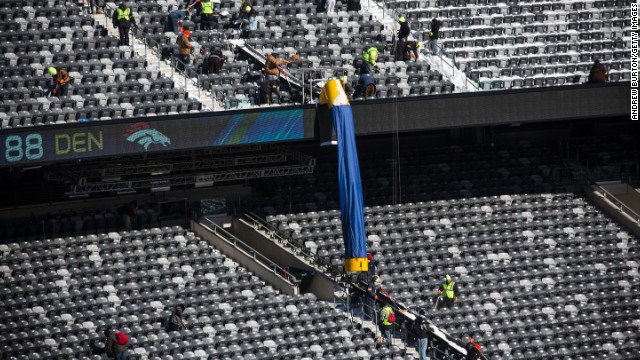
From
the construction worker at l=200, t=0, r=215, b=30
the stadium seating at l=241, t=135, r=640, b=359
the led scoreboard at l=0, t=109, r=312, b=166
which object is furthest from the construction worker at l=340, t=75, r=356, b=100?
the construction worker at l=200, t=0, r=215, b=30

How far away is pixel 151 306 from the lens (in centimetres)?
3678

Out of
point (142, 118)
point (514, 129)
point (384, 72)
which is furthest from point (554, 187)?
point (142, 118)

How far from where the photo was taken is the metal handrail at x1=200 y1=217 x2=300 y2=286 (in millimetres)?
38562

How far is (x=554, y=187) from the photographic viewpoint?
1668 inches

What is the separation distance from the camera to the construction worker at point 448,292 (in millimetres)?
38250

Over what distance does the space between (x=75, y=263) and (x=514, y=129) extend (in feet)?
40.8

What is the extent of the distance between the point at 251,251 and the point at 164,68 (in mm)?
4626

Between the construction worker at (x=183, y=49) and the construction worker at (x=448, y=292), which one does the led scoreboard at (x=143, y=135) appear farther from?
the construction worker at (x=448, y=292)

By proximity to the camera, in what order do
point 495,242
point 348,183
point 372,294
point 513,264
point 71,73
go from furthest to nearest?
point 495,242 < point 513,264 < point 71,73 < point 372,294 < point 348,183

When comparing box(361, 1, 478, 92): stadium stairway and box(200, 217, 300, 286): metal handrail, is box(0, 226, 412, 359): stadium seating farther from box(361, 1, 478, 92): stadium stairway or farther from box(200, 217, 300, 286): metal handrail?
box(361, 1, 478, 92): stadium stairway

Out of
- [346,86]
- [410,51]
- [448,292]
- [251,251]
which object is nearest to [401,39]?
[410,51]

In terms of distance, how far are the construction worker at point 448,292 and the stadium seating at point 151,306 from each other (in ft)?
6.97

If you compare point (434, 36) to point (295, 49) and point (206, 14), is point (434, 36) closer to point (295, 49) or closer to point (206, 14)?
point (295, 49)

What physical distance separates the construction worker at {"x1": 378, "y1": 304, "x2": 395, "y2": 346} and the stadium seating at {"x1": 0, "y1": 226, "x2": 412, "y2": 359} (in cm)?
32
